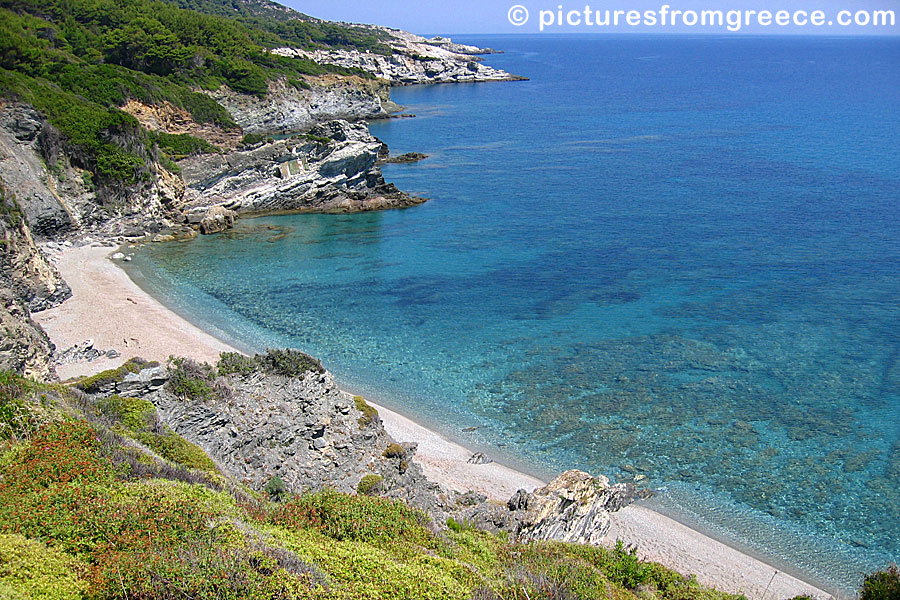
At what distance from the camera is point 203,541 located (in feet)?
34.6

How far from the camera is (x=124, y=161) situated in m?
50.0

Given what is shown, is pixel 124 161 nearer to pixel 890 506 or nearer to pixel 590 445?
pixel 590 445

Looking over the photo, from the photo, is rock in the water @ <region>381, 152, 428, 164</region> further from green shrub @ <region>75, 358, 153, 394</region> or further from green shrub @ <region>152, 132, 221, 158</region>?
green shrub @ <region>75, 358, 153, 394</region>

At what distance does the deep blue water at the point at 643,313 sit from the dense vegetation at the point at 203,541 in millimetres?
9739

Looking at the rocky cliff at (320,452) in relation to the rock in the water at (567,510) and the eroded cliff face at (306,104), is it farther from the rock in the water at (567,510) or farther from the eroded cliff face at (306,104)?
the eroded cliff face at (306,104)

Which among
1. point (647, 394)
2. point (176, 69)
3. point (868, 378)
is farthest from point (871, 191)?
point (176, 69)

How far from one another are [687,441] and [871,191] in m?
44.8

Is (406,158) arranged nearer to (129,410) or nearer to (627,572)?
(129,410)

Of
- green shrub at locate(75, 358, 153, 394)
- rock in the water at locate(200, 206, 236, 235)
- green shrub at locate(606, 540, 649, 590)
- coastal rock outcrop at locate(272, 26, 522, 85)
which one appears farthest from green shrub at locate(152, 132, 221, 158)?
coastal rock outcrop at locate(272, 26, 522, 85)

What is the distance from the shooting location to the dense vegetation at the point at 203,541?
31.7ft

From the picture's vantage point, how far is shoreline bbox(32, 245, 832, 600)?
18.6 metres

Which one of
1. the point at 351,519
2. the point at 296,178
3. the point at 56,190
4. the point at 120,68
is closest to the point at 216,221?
the point at 296,178

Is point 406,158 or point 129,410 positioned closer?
point 129,410

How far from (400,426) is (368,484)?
804 centimetres
